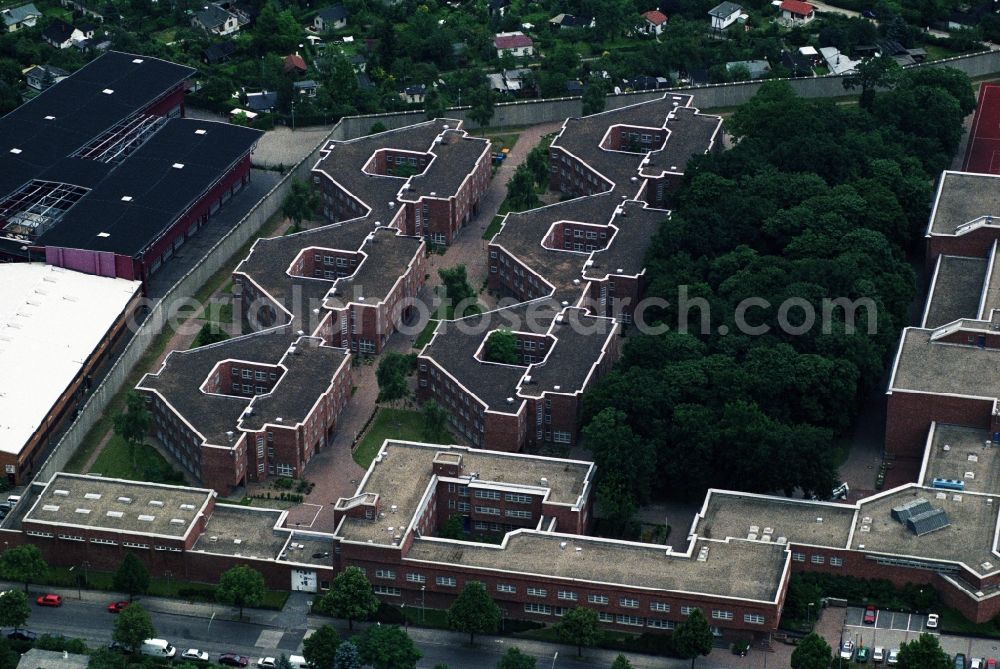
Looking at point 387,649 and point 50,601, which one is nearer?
point 387,649

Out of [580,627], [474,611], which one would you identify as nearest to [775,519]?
[580,627]

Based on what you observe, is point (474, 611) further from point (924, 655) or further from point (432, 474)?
point (924, 655)

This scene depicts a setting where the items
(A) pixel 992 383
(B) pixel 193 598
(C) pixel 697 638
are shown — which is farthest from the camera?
(A) pixel 992 383

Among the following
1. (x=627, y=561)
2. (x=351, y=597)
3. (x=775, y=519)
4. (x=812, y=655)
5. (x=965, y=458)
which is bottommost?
(x=351, y=597)

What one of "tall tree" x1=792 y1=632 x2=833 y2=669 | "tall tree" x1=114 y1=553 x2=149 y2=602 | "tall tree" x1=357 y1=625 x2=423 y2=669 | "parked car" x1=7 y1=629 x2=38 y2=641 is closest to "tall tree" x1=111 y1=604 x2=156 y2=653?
"tall tree" x1=114 y1=553 x2=149 y2=602

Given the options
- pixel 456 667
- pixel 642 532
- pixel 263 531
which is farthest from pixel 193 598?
pixel 642 532

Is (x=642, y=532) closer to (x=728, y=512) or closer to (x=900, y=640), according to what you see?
(x=728, y=512)
